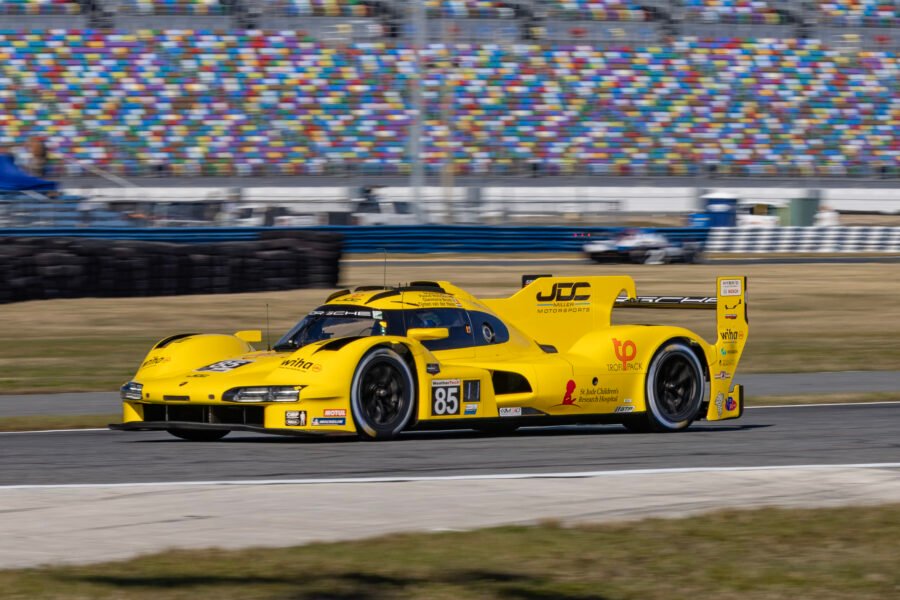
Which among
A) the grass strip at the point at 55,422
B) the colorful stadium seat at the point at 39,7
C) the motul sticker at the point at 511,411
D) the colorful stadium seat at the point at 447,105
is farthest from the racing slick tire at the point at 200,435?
the colorful stadium seat at the point at 39,7

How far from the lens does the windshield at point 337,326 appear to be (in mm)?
10062

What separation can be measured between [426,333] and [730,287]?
3.01 metres

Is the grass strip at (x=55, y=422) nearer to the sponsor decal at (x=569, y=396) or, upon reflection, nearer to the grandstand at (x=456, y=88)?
the sponsor decal at (x=569, y=396)

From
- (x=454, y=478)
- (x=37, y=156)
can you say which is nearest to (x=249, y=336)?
(x=454, y=478)

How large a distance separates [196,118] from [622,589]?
3599 centimetres

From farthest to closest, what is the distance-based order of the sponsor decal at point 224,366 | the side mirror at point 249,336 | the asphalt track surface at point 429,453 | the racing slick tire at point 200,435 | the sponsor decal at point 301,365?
1. the side mirror at point 249,336
2. the racing slick tire at point 200,435
3. the sponsor decal at point 224,366
4. the sponsor decal at point 301,365
5. the asphalt track surface at point 429,453

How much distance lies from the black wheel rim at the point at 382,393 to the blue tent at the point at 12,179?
21539 mm

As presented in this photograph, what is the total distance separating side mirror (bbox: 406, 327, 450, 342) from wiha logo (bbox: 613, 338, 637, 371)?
1524 millimetres

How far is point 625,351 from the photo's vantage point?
10.8 m

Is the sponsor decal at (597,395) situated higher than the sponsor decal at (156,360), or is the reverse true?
the sponsor decal at (156,360)

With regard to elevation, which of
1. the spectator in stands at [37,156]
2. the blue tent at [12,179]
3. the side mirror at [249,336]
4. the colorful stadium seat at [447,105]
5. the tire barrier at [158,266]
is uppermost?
the colorful stadium seat at [447,105]

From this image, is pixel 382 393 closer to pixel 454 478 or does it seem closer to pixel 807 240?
pixel 454 478

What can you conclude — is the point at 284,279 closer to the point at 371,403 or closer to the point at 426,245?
the point at 426,245

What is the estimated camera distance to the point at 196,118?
130 feet
